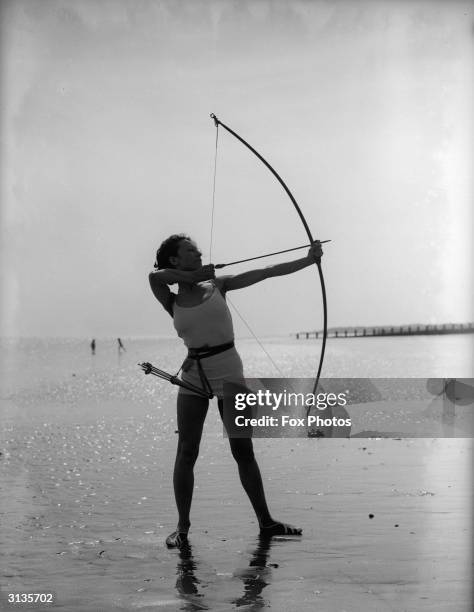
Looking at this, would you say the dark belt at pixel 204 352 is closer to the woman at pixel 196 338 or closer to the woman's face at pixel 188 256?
the woman at pixel 196 338

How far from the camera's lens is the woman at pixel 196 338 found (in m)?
6.62

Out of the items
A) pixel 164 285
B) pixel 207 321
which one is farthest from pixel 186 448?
pixel 164 285

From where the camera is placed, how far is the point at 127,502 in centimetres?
853

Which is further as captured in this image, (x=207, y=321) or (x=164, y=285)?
(x=164, y=285)

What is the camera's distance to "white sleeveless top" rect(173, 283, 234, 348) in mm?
6621

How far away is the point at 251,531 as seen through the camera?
709 centimetres

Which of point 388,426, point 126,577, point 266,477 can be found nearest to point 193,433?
point 126,577

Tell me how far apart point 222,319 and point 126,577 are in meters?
1.77

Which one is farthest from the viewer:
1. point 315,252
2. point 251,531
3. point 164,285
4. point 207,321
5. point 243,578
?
point 251,531

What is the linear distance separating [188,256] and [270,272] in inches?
21.7

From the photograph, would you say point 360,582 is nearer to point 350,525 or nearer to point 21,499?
point 350,525

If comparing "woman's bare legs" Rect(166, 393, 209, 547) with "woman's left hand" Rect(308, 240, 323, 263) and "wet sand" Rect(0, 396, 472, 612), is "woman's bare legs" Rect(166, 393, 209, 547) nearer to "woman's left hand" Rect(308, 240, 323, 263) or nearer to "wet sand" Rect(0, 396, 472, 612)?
"wet sand" Rect(0, 396, 472, 612)

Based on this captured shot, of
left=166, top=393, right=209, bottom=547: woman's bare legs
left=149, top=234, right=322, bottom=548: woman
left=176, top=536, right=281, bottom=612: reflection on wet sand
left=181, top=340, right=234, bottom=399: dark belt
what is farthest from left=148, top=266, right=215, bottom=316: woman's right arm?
left=176, top=536, right=281, bottom=612: reflection on wet sand

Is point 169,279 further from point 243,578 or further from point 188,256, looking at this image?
point 243,578
